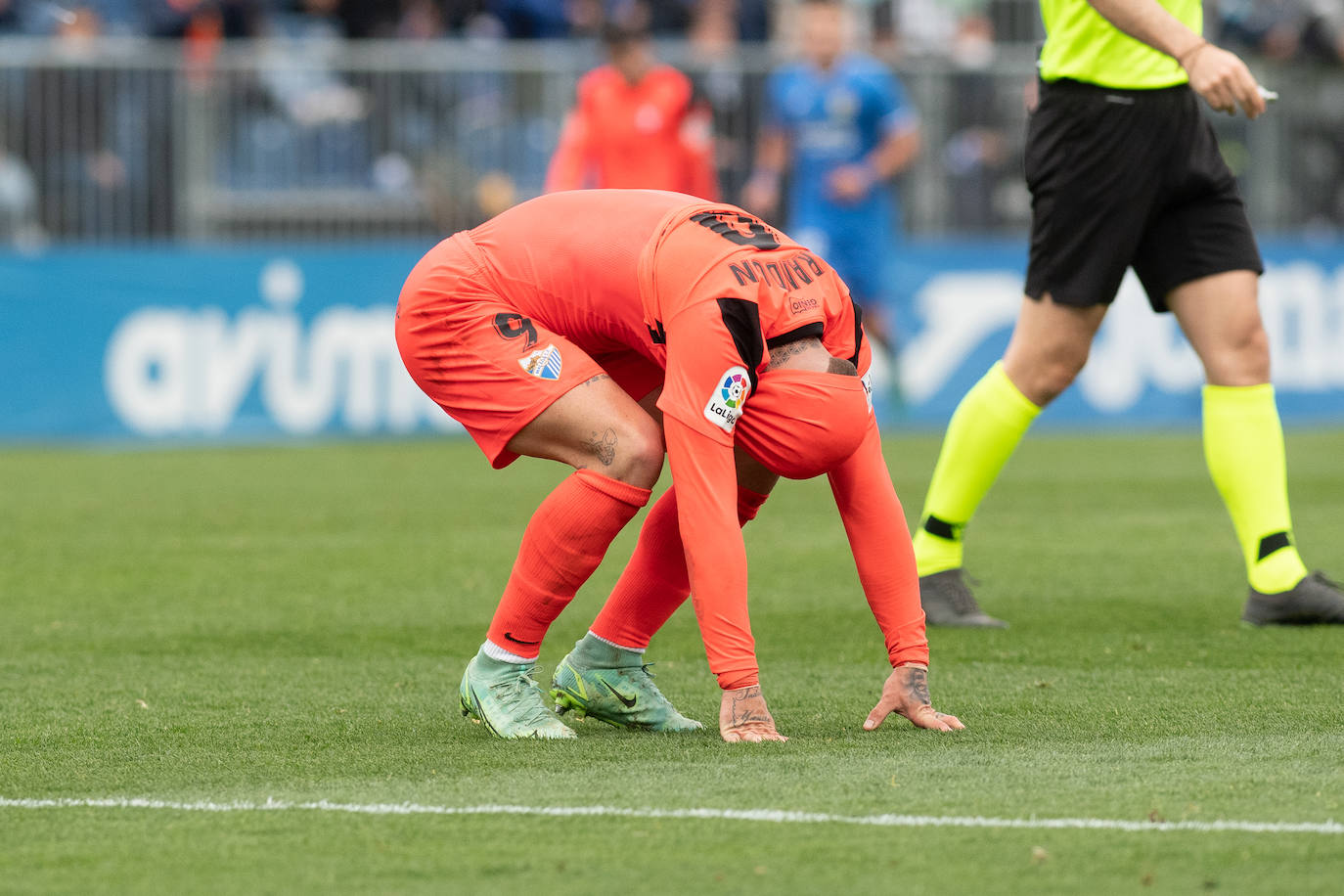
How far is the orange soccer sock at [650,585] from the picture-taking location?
14.6 ft

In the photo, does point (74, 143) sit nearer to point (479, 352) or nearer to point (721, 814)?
point (479, 352)

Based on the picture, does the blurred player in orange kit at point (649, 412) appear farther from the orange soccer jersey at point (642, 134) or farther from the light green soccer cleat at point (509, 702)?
the orange soccer jersey at point (642, 134)

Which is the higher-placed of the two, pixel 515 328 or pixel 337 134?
pixel 515 328

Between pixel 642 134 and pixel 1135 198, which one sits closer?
pixel 1135 198

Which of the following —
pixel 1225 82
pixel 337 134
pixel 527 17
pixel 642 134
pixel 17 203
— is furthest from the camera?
Answer: pixel 527 17

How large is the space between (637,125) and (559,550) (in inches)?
330

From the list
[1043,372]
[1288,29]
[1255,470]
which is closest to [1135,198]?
[1043,372]

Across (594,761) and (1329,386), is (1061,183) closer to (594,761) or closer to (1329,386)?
(594,761)

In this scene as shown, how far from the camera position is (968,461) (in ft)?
19.7

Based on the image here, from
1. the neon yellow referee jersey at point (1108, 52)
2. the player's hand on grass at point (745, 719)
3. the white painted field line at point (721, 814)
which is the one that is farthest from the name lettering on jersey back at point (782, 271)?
the neon yellow referee jersey at point (1108, 52)

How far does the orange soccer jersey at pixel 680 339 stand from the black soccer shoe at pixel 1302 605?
180cm

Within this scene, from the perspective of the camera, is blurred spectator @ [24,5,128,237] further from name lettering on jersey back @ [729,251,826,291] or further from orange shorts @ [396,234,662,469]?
name lettering on jersey back @ [729,251,826,291]

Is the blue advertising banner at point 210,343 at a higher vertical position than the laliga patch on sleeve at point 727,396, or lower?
lower

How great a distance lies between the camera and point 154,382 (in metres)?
13.2
